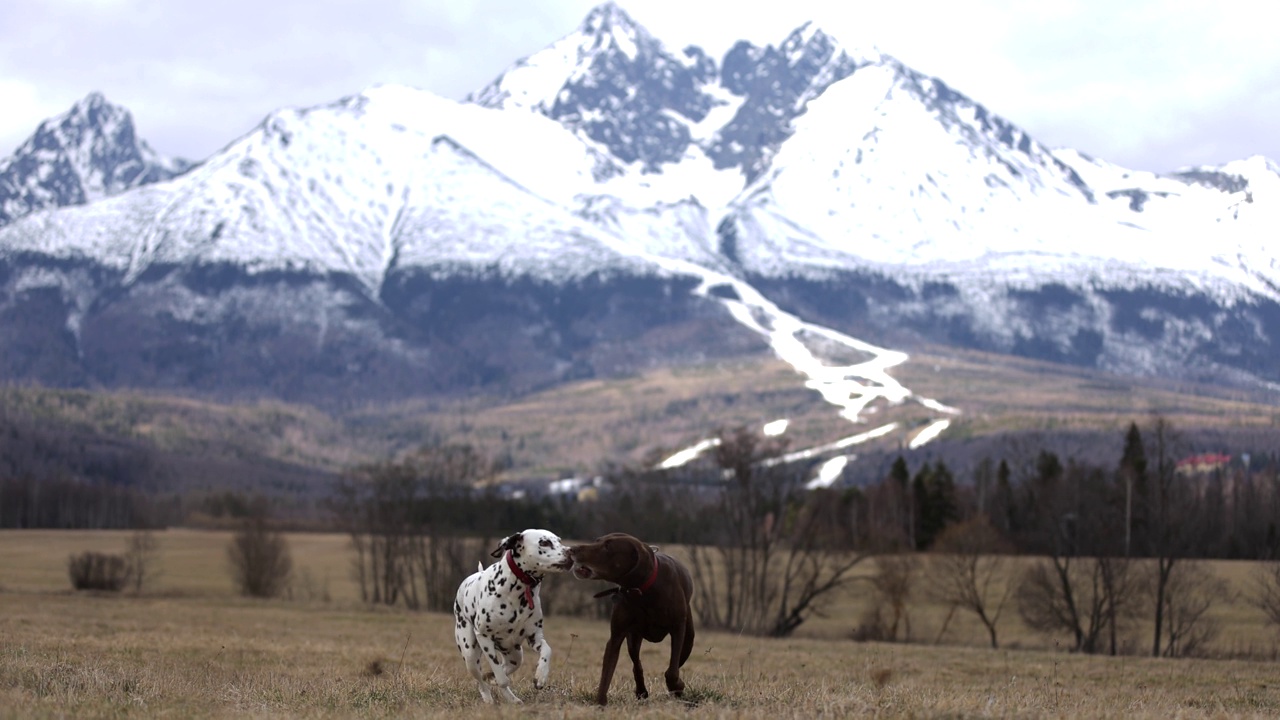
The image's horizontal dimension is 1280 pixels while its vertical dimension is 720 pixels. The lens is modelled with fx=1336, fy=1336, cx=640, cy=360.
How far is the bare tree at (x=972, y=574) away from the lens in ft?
217

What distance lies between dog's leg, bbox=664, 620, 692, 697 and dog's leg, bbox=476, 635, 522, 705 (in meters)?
1.81

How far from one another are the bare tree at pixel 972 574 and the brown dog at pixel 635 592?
160 feet

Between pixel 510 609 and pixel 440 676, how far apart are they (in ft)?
20.0

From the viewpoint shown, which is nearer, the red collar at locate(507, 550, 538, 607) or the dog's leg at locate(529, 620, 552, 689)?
the red collar at locate(507, 550, 538, 607)

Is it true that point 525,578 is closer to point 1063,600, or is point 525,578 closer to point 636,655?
point 636,655

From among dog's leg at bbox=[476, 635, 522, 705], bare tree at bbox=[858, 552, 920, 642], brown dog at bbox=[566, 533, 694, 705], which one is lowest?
bare tree at bbox=[858, 552, 920, 642]

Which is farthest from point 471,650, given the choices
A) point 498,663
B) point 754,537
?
point 754,537

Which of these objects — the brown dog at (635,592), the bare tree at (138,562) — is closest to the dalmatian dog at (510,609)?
the brown dog at (635,592)

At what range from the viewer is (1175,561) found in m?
58.8

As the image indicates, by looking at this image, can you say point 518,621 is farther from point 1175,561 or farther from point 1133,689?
point 1175,561

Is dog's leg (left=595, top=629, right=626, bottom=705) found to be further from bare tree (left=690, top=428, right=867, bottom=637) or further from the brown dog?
bare tree (left=690, top=428, right=867, bottom=637)

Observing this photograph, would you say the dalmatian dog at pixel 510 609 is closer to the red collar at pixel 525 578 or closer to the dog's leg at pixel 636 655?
the red collar at pixel 525 578

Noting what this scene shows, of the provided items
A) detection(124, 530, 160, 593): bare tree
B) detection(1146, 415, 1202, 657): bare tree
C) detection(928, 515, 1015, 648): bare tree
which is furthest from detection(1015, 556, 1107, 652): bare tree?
detection(124, 530, 160, 593): bare tree

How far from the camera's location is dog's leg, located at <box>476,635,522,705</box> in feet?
51.0
